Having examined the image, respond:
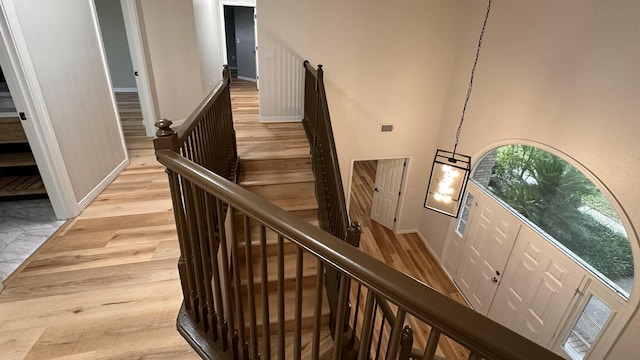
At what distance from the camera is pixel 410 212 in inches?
244

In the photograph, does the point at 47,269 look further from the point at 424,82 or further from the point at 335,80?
the point at 424,82

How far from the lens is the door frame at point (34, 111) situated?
6.96 ft

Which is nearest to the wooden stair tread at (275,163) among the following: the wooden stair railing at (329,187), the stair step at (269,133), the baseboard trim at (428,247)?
the wooden stair railing at (329,187)

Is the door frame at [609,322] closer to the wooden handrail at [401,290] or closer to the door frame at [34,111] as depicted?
the wooden handrail at [401,290]

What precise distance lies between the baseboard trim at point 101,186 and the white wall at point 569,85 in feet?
15.8

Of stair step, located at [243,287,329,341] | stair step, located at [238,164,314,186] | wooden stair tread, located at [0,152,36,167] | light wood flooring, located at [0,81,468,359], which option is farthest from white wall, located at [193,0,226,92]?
stair step, located at [243,287,329,341]

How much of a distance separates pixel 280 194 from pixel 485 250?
3252 mm

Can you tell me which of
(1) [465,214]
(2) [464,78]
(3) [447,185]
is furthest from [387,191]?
(3) [447,185]

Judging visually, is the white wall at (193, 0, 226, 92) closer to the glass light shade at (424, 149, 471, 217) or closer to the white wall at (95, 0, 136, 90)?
the white wall at (95, 0, 136, 90)

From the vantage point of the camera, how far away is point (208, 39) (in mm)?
6191

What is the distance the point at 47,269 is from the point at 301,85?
12.4 ft

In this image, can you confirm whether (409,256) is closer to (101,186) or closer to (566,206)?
(566,206)

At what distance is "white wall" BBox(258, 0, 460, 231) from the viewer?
439 cm

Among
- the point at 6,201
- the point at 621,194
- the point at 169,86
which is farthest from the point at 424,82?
the point at 6,201
